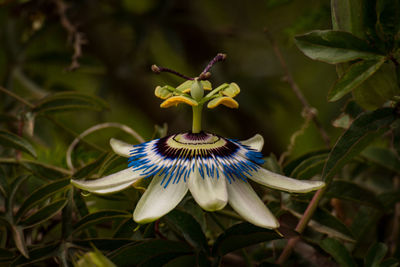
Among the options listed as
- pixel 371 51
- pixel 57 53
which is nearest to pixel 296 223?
pixel 371 51

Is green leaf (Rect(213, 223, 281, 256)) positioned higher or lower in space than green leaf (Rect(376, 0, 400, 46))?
lower

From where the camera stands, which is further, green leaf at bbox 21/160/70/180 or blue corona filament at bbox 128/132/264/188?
green leaf at bbox 21/160/70/180

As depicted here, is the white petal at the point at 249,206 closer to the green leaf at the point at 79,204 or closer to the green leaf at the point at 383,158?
the green leaf at the point at 79,204

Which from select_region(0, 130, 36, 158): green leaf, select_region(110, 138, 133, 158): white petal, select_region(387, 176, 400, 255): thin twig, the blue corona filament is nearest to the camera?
the blue corona filament

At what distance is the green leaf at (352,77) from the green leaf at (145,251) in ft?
1.13

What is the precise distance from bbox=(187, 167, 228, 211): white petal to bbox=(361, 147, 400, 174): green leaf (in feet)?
1.75

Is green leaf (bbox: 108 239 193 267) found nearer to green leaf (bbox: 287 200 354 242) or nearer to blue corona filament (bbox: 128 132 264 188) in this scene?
blue corona filament (bbox: 128 132 264 188)

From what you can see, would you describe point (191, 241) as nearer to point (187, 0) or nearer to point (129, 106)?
point (187, 0)

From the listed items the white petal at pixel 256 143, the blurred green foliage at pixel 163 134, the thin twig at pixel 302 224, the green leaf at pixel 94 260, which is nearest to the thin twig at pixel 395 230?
the blurred green foliage at pixel 163 134

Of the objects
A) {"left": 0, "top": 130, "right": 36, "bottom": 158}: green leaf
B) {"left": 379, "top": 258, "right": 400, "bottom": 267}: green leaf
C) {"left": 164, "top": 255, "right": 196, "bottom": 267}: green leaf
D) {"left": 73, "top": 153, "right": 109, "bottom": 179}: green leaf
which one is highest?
{"left": 0, "top": 130, "right": 36, "bottom": 158}: green leaf

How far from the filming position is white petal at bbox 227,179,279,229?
0.61 meters

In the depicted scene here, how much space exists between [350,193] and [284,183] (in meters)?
0.25

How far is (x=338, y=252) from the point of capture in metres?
0.80

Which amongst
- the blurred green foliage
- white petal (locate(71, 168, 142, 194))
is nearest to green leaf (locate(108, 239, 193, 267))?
the blurred green foliage
